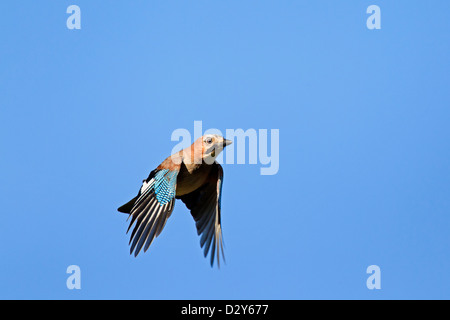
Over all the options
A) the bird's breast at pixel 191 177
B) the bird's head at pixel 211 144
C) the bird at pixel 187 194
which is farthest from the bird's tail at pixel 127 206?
the bird's head at pixel 211 144

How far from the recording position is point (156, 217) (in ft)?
45.5

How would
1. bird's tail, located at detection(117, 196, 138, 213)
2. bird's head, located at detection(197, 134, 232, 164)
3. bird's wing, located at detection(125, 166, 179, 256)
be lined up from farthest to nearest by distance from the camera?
bird's tail, located at detection(117, 196, 138, 213)
bird's head, located at detection(197, 134, 232, 164)
bird's wing, located at detection(125, 166, 179, 256)

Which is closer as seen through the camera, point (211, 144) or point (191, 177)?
point (211, 144)

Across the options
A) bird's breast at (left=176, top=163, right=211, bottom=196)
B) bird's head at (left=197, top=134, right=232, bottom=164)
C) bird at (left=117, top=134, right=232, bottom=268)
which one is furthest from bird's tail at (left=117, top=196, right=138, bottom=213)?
bird's head at (left=197, top=134, right=232, bottom=164)

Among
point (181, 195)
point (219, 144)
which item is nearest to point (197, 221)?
point (181, 195)

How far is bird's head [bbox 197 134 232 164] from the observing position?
49.1ft

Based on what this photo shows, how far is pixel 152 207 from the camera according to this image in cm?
1404

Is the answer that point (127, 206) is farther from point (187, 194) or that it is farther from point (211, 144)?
point (211, 144)

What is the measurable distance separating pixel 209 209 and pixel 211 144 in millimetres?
1467

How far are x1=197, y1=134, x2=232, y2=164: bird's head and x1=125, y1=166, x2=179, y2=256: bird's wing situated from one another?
28.3 inches

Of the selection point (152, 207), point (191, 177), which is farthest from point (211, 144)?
point (152, 207)

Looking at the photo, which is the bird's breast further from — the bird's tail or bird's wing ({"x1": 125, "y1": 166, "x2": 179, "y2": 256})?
the bird's tail
